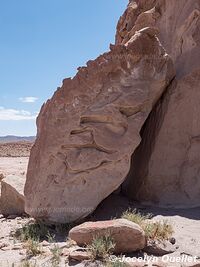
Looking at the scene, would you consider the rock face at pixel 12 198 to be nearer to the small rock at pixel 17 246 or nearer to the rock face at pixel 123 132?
the rock face at pixel 123 132

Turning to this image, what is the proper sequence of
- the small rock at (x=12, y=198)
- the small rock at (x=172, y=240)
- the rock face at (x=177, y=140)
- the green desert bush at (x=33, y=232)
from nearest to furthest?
the small rock at (x=172, y=240) < the green desert bush at (x=33, y=232) < the rock face at (x=177, y=140) < the small rock at (x=12, y=198)

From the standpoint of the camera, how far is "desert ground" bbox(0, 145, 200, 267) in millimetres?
4559

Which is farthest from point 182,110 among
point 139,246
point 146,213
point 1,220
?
point 1,220

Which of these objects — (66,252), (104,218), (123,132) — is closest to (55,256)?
(66,252)

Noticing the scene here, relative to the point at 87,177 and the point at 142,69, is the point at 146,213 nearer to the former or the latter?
the point at 87,177

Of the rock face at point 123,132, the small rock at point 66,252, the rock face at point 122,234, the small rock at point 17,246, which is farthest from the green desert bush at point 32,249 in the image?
the rock face at point 123,132

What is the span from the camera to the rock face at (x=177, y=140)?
6.79 meters

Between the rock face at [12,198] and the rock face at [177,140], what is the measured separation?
203 centimetres

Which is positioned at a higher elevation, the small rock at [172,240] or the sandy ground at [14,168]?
the sandy ground at [14,168]

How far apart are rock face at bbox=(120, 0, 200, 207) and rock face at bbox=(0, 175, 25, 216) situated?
80.0 inches

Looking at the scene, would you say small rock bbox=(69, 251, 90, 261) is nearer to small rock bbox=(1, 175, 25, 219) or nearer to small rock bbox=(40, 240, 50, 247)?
small rock bbox=(40, 240, 50, 247)

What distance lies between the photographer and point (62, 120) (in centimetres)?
628

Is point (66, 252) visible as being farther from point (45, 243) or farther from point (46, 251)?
point (45, 243)

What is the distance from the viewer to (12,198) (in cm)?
715
